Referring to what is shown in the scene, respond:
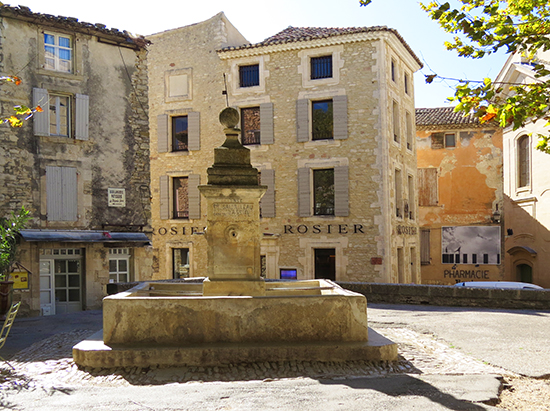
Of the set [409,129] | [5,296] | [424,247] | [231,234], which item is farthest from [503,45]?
[424,247]

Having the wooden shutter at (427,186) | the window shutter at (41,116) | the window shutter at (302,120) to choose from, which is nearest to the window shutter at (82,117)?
the window shutter at (41,116)

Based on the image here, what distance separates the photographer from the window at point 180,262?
2312cm

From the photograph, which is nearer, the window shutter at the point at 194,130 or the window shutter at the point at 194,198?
the window shutter at the point at 194,198

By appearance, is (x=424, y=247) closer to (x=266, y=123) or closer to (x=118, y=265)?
(x=266, y=123)

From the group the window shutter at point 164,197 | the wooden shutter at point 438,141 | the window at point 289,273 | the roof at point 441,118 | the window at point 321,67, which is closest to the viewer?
the window at point 289,273

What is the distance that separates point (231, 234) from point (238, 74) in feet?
51.6

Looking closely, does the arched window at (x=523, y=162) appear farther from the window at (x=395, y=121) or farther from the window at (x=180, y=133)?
the window at (x=180, y=133)

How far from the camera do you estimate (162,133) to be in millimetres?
23609

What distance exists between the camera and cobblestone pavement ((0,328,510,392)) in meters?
6.07

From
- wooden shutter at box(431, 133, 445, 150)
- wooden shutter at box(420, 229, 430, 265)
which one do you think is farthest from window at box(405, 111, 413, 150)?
wooden shutter at box(420, 229, 430, 265)

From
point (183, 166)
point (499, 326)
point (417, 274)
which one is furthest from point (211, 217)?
point (417, 274)

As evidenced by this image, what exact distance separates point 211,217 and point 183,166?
15550mm

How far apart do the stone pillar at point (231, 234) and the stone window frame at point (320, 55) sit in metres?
13.9

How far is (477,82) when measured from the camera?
19.0 feet
